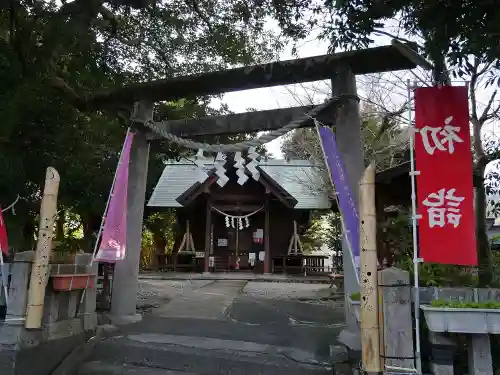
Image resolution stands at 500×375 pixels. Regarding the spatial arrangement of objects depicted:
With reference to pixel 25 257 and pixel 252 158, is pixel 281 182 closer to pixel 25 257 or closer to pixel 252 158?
pixel 252 158

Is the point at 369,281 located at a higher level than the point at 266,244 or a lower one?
lower

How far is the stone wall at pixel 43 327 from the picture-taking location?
15.5 feet

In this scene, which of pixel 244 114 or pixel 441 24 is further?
pixel 244 114

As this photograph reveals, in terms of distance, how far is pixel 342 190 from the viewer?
540cm

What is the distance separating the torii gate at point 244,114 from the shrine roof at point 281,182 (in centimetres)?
1035

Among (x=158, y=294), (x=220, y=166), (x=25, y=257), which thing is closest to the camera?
(x=25, y=257)

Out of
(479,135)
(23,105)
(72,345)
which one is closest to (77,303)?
(72,345)

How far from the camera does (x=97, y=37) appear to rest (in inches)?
328

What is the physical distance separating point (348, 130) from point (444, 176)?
2256 mm

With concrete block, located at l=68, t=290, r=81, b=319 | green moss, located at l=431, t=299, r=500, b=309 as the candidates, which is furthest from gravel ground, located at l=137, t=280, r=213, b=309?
green moss, located at l=431, t=299, r=500, b=309

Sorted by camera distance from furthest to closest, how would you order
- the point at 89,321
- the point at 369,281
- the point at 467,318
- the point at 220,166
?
1. the point at 220,166
2. the point at 89,321
3. the point at 369,281
4. the point at 467,318

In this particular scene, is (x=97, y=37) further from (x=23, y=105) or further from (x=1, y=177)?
(x=1, y=177)

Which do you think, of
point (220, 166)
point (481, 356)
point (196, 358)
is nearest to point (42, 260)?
point (196, 358)

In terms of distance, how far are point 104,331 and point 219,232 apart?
44.7ft
